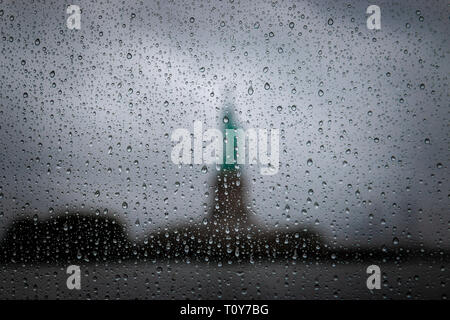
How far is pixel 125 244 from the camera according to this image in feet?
2.81

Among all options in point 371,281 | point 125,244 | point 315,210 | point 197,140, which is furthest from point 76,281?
point 371,281

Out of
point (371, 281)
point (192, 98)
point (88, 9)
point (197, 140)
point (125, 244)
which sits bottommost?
point (371, 281)

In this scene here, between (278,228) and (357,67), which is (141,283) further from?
(357,67)

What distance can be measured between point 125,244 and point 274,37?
782 mm

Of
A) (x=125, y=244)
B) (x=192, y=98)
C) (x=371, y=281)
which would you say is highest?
(x=192, y=98)

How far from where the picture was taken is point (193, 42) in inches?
33.9

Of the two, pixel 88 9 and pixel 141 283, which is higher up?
pixel 88 9

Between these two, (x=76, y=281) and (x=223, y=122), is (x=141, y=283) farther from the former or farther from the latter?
(x=223, y=122)

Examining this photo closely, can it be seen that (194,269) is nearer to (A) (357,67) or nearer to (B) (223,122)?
(B) (223,122)

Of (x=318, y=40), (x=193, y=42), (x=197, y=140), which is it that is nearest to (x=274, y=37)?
(x=318, y=40)

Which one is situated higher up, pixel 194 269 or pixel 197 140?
pixel 197 140

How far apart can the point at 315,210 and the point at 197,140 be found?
0.42 metres

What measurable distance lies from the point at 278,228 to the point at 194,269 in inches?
11.2

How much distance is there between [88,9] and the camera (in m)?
0.88
